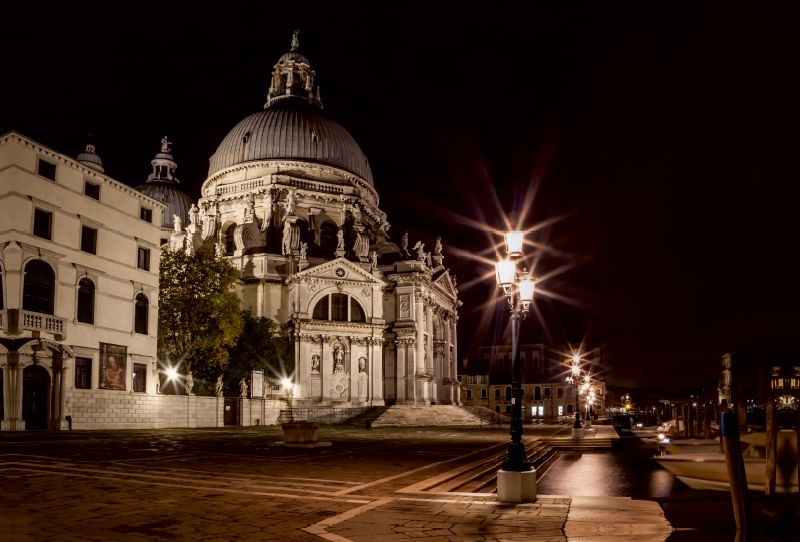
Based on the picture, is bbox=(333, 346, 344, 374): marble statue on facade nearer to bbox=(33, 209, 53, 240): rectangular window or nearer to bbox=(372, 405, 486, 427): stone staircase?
bbox=(372, 405, 486, 427): stone staircase

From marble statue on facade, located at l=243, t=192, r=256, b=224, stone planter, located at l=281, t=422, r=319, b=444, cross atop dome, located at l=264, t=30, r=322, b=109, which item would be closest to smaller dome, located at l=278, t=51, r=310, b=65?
cross atop dome, located at l=264, t=30, r=322, b=109

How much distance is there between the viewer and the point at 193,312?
165 ft

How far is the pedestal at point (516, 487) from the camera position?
12430 millimetres

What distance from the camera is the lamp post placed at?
1248 cm

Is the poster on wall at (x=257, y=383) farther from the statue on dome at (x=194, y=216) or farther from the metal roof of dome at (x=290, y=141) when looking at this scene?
the metal roof of dome at (x=290, y=141)

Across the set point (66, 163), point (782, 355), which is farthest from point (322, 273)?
point (782, 355)

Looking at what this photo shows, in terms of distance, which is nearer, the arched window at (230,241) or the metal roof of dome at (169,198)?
the arched window at (230,241)

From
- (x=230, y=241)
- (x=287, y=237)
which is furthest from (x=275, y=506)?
(x=230, y=241)

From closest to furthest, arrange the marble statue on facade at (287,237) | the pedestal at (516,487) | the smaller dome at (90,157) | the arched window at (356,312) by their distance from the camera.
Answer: the pedestal at (516,487) → the arched window at (356,312) → the marble statue on facade at (287,237) → the smaller dome at (90,157)

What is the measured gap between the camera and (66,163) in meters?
36.6

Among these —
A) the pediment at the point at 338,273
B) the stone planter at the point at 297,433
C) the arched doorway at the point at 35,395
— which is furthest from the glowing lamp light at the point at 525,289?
the pediment at the point at 338,273

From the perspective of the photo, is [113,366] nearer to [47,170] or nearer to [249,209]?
[47,170]

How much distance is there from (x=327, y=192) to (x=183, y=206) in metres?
25.7

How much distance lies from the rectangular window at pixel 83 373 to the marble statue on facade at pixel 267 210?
3630 cm
